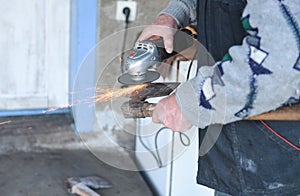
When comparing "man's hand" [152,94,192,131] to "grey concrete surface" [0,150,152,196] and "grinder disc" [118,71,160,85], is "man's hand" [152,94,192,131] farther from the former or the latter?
"grey concrete surface" [0,150,152,196]

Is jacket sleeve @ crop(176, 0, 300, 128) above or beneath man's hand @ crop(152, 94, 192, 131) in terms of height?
above

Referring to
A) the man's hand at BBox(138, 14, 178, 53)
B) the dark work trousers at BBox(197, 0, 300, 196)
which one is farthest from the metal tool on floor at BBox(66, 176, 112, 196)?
the dark work trousers at BBox(197, 0, 300, 196)

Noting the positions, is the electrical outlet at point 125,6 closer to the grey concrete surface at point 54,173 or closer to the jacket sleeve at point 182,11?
the grey concrete surface at point 54,173

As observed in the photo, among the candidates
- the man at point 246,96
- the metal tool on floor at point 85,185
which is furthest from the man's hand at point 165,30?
the metal tool on floor at point 85,185

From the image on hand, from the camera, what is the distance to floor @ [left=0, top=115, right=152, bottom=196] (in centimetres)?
245

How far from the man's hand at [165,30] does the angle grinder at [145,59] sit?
0.01m

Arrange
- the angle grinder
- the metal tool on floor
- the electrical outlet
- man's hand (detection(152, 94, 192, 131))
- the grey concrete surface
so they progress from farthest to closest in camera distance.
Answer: the electrical outlet, the grey concrete surface, the metal tool on floor, the angle grinder, man's hand (detection(152, 94, 192, 131))

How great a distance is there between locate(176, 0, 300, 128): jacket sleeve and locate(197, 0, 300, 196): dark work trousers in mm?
134

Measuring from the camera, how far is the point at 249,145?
1.14 meters

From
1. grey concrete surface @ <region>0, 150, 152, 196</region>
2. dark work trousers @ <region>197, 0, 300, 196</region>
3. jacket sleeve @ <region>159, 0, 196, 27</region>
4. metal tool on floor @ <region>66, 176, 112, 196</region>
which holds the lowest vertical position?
grey concrete surface @ <region>0, 150, 152, 196</region>

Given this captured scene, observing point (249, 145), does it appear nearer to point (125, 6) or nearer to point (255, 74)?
point (255, 74)

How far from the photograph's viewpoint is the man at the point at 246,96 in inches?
35.6

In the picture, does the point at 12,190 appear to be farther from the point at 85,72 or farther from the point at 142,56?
the point at 142,56

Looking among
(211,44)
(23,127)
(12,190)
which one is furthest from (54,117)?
(211,44)
